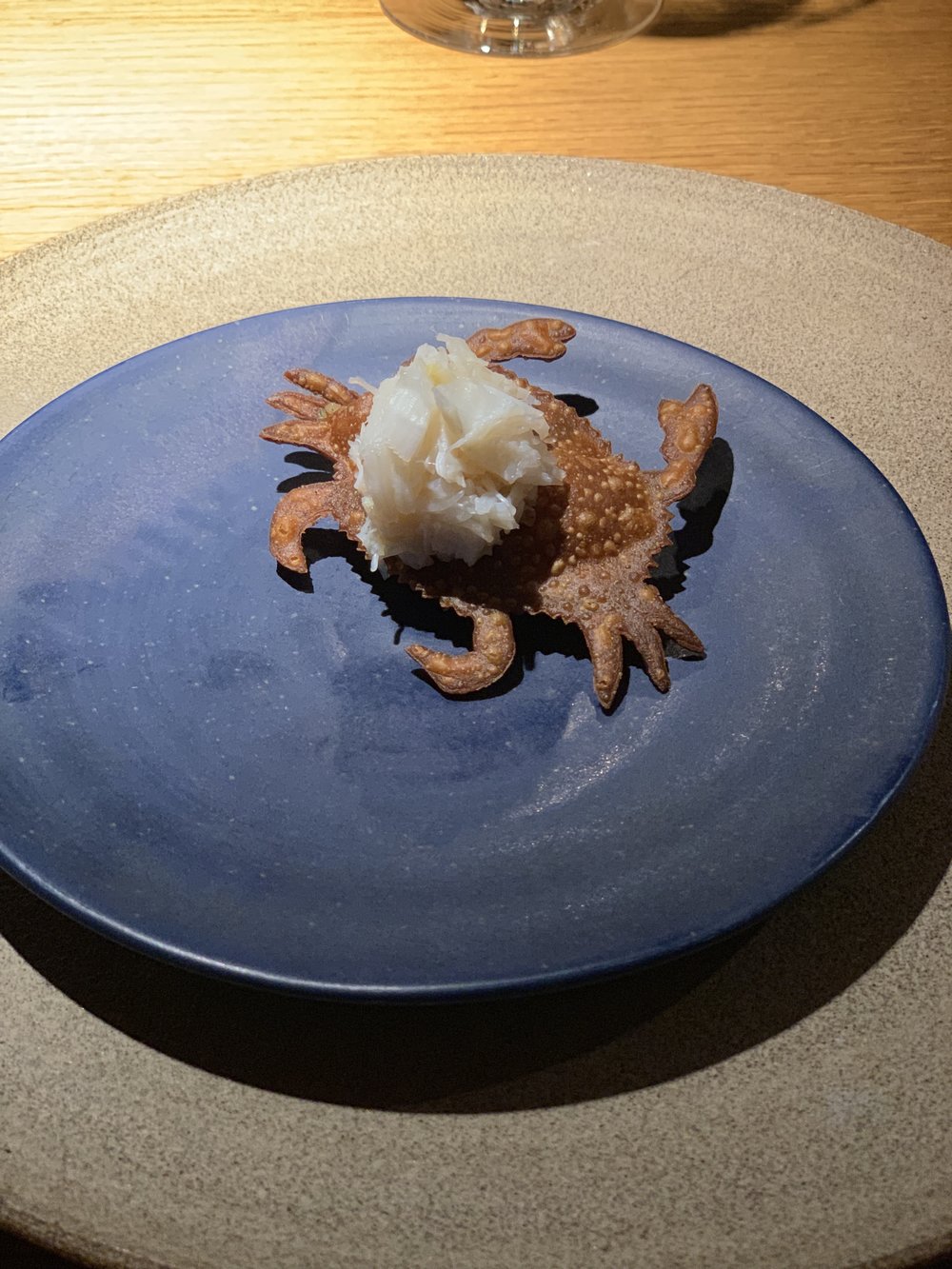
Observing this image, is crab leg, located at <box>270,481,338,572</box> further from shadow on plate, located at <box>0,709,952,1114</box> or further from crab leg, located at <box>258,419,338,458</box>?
shadow on plate, located at <box>0,709,952,1114</box>

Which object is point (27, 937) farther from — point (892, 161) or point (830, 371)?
point (892, 161)

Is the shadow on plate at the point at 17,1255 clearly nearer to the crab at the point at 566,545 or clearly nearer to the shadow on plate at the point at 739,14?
the crab at the point at 566,545

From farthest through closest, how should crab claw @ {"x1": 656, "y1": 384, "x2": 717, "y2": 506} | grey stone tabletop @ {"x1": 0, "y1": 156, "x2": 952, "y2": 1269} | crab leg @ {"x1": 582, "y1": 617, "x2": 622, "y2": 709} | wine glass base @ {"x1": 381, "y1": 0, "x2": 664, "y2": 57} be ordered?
wine glass base @ {"x1": 381, "y1": 0, "x2": 664, "y2": 57} → crab claw @ {"x1": 656, "y1": 384, "x2": 717, "y2": 506} → crab leg @ {"x1": 582, "y1": 617, "x2": 622, "y2": 709} → grey stone tabletop @ {"x1": 0, "y1": 156, "x2": 952, "y2": 1269}

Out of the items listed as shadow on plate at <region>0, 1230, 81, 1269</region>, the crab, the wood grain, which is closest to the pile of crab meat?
the crab

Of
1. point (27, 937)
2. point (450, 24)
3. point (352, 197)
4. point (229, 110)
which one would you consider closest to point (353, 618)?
point (27, 937)

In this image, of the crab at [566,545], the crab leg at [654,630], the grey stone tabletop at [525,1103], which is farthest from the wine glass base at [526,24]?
the grey stone tabletop at [525,1103]
